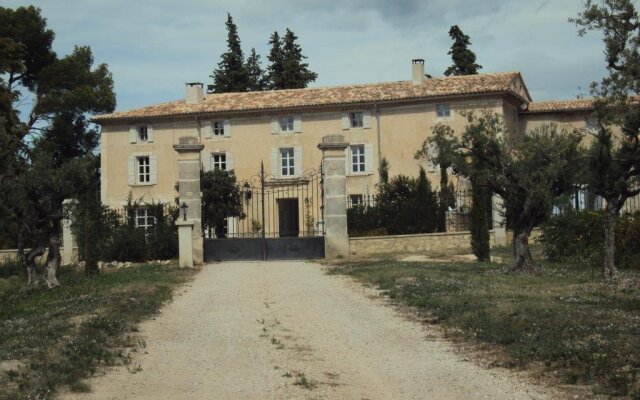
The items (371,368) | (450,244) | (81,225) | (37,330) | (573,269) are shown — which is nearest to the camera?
(371,368)

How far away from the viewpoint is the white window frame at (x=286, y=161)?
156 feet

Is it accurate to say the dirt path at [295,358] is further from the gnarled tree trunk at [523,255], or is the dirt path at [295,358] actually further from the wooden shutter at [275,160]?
the wooden shutter at [275,160]

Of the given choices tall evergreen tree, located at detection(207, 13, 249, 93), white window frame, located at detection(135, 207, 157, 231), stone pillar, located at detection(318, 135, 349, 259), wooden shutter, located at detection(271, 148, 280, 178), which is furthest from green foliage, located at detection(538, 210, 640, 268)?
tall evergreen tree, located at detection(207, 13, 249, 93)

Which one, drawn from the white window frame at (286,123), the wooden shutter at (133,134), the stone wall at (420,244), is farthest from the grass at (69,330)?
the wooden shutter at (133,134)

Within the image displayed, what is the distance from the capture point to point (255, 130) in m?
47.8

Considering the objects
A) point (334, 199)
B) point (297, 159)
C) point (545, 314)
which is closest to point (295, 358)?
point (545, 314)

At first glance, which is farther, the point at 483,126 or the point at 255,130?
the point at 255,130

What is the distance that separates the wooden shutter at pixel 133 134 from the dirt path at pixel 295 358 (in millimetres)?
34553

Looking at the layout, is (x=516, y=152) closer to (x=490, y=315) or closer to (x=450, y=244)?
(x=490, y=315)

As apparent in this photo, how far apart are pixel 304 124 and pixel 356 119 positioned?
3.07m

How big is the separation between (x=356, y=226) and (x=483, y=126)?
45.3ft

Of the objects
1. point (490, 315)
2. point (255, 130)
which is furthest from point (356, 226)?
point (490, 315)

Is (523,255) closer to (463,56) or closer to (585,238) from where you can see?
(585,238)

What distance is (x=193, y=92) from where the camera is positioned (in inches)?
1939
